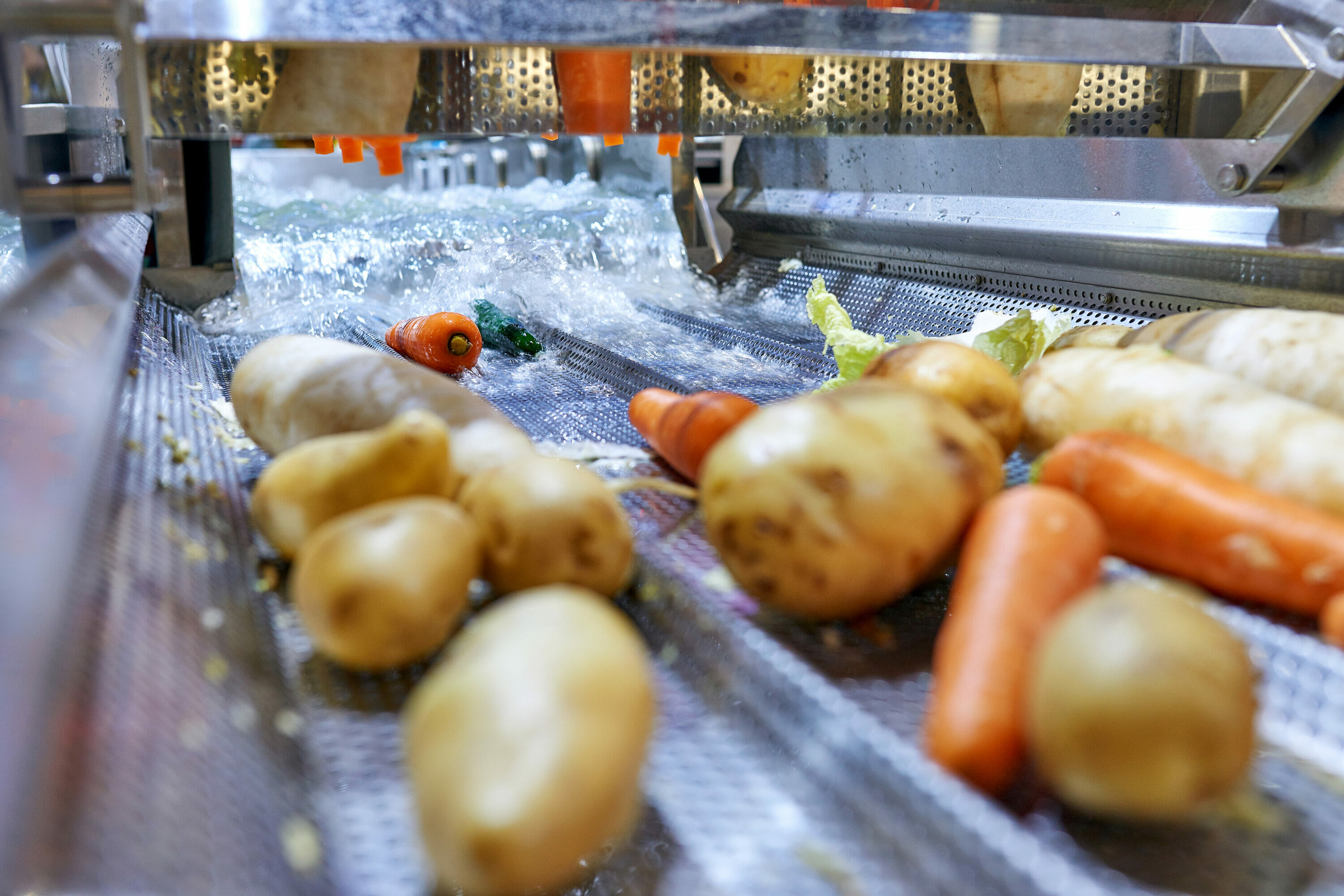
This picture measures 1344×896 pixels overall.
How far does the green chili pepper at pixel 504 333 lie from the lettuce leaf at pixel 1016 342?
1018 mm

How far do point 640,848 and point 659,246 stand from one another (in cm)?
269

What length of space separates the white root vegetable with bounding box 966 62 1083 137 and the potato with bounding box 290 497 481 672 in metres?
1.17

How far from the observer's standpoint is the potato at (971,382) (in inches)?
41.9

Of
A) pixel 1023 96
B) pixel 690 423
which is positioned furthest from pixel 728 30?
pixel 1023 96

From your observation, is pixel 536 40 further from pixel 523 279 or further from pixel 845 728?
pixel 523 279

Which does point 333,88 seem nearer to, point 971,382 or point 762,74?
point 762,74

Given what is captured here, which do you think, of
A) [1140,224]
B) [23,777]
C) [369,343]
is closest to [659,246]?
[369,343]

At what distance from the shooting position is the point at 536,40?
1.08 metres

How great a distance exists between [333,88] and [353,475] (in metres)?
0.66

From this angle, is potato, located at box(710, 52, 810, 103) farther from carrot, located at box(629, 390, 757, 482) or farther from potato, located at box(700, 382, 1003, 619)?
potato, located at box(700, 382, 1003, 619)

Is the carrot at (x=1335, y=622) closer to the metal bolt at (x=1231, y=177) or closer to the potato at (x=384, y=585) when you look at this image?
the potato at (x=384, y=585)

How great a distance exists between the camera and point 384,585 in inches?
26.3

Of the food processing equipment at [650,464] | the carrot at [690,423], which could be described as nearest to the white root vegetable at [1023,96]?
the food processing equipment at [650,464]

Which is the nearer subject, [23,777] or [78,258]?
[23,777]
